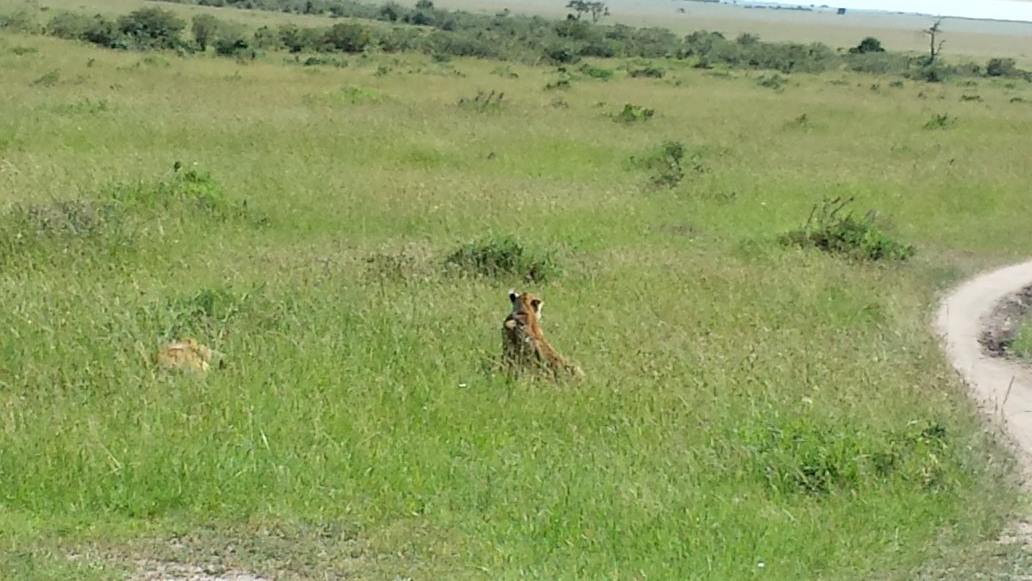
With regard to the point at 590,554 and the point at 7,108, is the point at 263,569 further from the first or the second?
the point at 7,108

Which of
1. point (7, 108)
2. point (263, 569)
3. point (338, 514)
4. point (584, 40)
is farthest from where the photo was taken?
point (584, 40)

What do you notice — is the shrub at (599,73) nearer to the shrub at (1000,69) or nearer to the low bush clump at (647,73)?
the low bush clump at (647,73)

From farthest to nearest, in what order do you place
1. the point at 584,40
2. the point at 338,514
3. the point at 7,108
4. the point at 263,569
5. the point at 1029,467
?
the point at 584,40, the point at 7,108, the point at 1029,467, the point at 338,514, the point at 263,569

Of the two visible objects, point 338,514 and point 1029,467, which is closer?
point 338,514

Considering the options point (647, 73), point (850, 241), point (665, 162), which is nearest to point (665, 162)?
point (665, 162)

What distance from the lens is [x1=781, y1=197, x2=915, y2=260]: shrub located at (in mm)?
12758

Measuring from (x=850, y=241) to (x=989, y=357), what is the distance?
148 inches

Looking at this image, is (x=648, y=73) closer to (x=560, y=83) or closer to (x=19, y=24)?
(x=560, y=83)

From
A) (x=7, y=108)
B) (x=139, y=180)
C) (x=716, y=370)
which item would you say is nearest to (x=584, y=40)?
(x=7, y=108)

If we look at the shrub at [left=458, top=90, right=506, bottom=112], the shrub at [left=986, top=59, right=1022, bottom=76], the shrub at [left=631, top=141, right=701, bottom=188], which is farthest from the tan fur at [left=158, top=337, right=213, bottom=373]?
the shrub at [left=986, top=59, right=1022, bottom=76]

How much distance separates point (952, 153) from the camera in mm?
20734

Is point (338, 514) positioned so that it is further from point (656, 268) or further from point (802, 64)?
point (802, 64)

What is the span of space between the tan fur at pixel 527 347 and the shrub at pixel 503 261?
9.54ft

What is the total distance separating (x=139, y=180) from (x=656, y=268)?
17.8 feet
